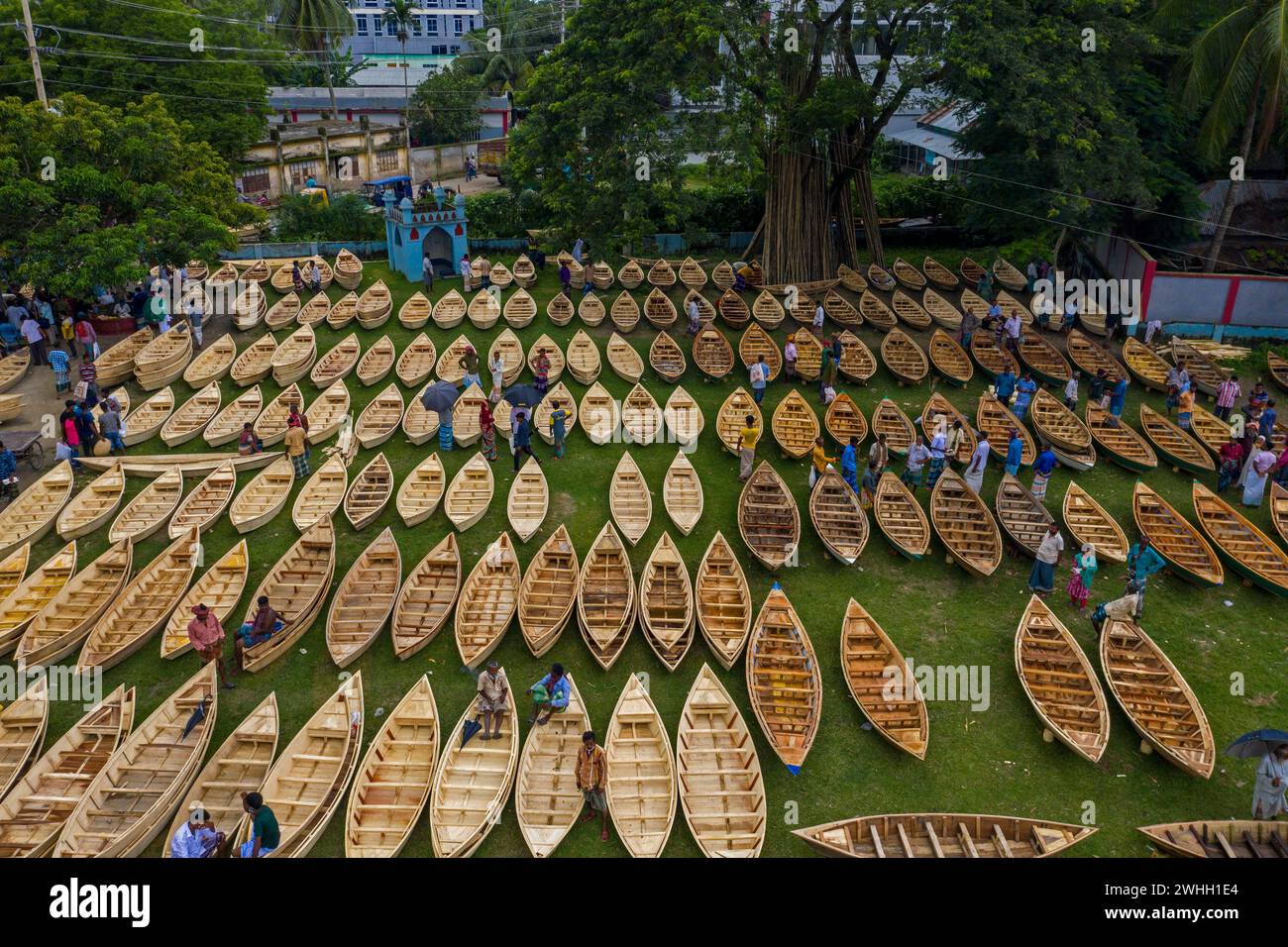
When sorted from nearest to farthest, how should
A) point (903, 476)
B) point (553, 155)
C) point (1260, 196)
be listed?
point (903, 476), point (553, 155), point (1260, 196)

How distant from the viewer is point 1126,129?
3066cm

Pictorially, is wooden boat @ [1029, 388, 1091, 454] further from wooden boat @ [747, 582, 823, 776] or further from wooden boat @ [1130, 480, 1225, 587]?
wooden boat @ [747, 582, 823, 776]

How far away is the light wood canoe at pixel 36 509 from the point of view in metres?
20.9

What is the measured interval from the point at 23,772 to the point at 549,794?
8.64 m

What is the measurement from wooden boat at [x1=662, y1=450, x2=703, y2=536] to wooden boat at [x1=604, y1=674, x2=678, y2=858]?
5851 mm

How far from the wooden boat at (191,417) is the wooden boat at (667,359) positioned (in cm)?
1324

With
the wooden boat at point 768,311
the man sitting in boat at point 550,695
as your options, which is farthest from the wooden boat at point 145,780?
the wooden boat at point 768,311

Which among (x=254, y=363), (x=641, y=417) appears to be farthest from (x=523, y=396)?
(x=254, y=363)

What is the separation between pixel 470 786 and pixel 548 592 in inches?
206

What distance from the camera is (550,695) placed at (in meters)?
15.7

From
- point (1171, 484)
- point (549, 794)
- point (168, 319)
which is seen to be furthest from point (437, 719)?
point (168, 319)

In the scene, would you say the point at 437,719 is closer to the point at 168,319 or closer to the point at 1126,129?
the point at 168,319

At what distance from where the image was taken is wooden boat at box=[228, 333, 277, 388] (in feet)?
92.7

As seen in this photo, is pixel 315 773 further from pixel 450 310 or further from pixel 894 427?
pixel 450 310
